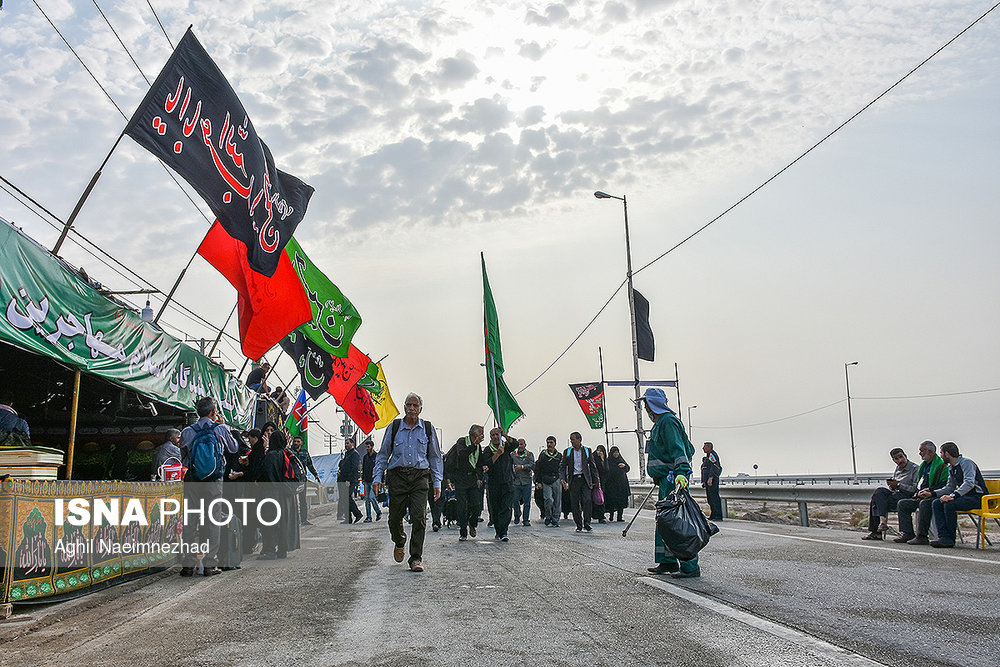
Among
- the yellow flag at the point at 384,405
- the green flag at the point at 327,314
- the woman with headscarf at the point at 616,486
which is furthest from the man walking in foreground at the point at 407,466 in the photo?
the yellow flag at the point at 384,405

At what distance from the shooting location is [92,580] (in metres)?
7.33

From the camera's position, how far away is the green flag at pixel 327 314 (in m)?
19.5

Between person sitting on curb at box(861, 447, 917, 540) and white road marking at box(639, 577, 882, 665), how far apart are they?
23.3 ft

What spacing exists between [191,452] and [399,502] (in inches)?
91.4

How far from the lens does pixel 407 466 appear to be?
29.2 feet

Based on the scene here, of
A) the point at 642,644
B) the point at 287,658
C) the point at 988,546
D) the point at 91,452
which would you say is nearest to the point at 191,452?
the point at 287,658

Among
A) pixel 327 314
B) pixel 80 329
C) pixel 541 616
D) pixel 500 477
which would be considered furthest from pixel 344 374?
→ pixel 541 616

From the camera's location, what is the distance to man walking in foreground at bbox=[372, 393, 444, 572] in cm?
885

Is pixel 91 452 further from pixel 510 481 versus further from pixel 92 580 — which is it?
pixel 92 580

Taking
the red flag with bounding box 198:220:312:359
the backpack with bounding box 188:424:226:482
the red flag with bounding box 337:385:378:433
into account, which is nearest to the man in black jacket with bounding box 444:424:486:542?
the red flag with bounding box 198:220:312:359

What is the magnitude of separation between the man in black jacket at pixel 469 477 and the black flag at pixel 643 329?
46.7 ft

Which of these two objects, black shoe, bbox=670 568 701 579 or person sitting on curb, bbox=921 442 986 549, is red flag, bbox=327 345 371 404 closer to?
person sitting on curb, bbox=921 442 986 549

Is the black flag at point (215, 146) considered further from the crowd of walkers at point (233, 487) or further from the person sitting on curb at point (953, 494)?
the person sitting on curb at point (953, 494)

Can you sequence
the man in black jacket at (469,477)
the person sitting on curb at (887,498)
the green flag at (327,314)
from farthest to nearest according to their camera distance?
the green flag at (327,314)
the man in black jacket at (469,477)
the person sitting on curb at (887,498)
